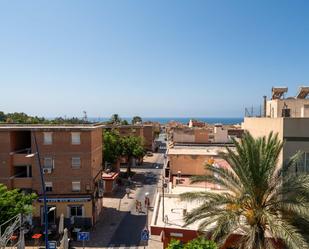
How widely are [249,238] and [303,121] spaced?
643 centimetres

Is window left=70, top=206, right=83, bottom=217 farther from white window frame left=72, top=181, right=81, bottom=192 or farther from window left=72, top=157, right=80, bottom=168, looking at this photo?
window left=72, top=157, right=80, bottom=168

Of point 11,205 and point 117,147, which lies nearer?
point 11,205

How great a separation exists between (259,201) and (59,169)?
69.1ft

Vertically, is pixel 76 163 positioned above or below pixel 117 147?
above

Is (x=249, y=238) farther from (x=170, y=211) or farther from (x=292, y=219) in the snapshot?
(x=170, y=211)

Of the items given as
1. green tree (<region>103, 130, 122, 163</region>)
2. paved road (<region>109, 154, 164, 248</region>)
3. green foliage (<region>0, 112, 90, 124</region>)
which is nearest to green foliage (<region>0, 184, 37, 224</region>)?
paved road (<region>109, 154, 164, 248</region>)

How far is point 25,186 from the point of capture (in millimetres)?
29953

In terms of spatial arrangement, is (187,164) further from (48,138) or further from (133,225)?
(48,138)

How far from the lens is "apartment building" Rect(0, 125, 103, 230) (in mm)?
29641

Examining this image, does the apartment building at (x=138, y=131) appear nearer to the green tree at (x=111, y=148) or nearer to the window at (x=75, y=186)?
the green tree at (x=111, y=148)

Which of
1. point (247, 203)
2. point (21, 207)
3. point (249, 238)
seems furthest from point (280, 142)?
point (21, 207)

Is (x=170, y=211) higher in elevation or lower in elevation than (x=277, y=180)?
lower

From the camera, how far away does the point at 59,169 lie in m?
30.2

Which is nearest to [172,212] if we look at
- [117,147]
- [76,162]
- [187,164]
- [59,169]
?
[187,164]
